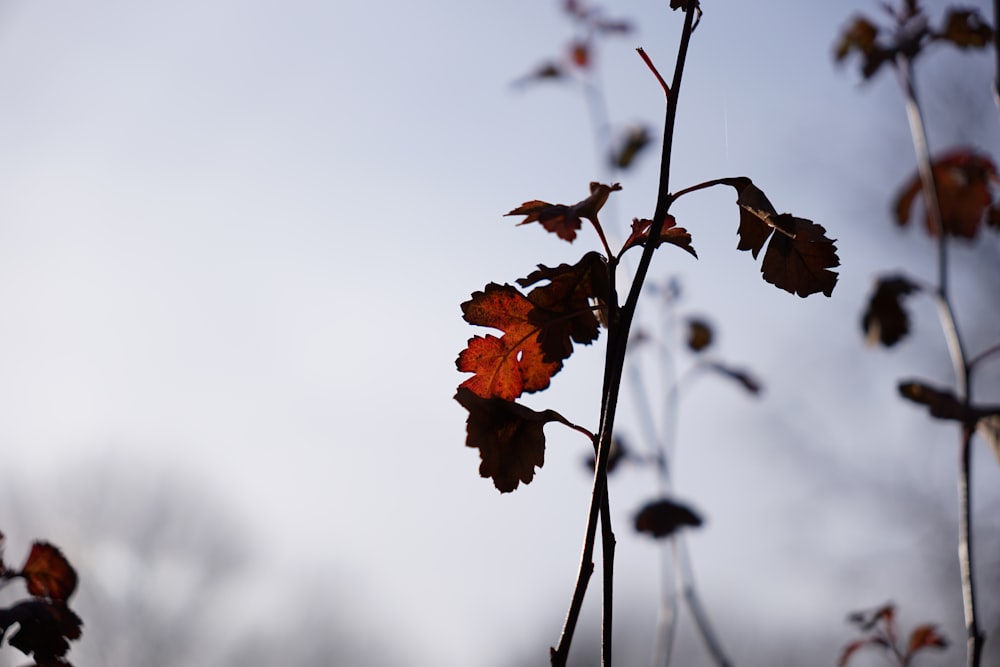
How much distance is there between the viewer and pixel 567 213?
666 millimetres

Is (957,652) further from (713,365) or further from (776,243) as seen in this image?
(776,243)

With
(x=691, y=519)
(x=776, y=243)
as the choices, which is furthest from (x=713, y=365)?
(x=776, y=243)

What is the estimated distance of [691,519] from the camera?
7.72 ft

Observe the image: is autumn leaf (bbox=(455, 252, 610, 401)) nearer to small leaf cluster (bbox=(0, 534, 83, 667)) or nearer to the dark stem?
the dark stem

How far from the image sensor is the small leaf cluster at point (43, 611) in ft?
2.80

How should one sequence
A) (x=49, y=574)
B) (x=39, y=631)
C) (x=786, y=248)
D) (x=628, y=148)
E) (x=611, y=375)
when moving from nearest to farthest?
(x=611, y=375)
(x=786, y=248)
(x=39, y=631)
(x=49, y=574)
(x=628, y=148)

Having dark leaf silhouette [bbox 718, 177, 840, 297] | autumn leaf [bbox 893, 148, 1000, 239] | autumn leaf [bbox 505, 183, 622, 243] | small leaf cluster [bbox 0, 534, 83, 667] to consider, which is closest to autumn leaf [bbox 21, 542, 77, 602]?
small leaf cluster [bbox 0, 534, 83, 667]

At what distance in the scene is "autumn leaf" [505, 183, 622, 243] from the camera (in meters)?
0.66

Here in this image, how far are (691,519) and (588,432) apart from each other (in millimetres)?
1839

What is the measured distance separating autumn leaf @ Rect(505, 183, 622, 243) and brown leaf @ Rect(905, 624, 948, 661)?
5.23ft

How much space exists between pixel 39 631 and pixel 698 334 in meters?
2.69

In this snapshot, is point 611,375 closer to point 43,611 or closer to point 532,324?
point 532,324

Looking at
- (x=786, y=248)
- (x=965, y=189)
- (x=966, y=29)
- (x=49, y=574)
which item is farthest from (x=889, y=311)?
(x=49, y=574)

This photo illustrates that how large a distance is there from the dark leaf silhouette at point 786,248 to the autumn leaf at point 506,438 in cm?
23
